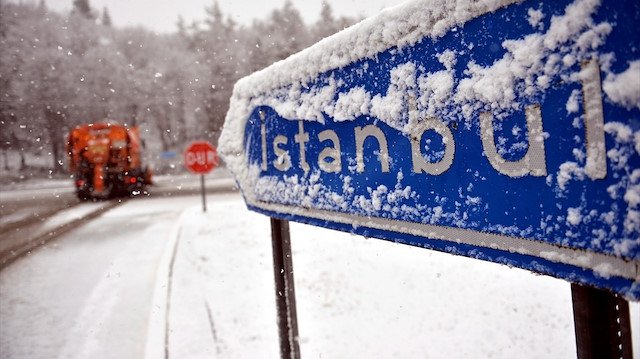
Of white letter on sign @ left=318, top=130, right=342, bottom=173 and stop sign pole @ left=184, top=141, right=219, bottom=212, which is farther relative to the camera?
stop sign pole @ left=184, top=141, right=219, bottom=212

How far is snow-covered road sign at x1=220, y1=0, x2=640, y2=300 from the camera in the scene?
0.52 meters

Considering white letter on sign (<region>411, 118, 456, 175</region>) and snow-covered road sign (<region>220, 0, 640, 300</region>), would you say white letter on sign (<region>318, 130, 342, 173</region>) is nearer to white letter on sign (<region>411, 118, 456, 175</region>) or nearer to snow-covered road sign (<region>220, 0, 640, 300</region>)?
snow-covered road sign (<region>220, 0, 640, 300</region>)

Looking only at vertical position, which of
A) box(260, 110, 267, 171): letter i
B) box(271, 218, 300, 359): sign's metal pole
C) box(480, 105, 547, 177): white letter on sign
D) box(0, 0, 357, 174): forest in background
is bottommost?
box(271, 218, 300, 359): sign's metal pole

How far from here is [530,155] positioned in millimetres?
622

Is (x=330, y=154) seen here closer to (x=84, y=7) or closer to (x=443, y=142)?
(x=443, y=142)

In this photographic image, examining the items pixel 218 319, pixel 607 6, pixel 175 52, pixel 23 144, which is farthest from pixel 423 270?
pixel 175 52

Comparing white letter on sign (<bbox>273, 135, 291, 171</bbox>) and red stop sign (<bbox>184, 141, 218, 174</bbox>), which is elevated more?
red stop sign (<bbox>184, 141, 218, 174</bbox>)

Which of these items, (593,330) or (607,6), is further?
(593,330)

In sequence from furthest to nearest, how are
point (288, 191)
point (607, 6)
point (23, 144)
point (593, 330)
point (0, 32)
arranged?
point (0, 32) < point (23, 144) < point (288, 191) < point (593, 330) < point (607, 6)

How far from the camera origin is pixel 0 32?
139ft

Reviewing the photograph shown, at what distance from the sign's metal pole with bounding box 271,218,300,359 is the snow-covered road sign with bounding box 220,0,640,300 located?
0.46 metres

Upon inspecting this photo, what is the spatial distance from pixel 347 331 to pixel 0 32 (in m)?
55.5

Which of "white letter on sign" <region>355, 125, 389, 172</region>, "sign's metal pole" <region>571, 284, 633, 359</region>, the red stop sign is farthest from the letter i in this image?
the red stop sign

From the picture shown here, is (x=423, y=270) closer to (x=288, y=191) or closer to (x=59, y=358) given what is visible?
(x=288, y=191)
